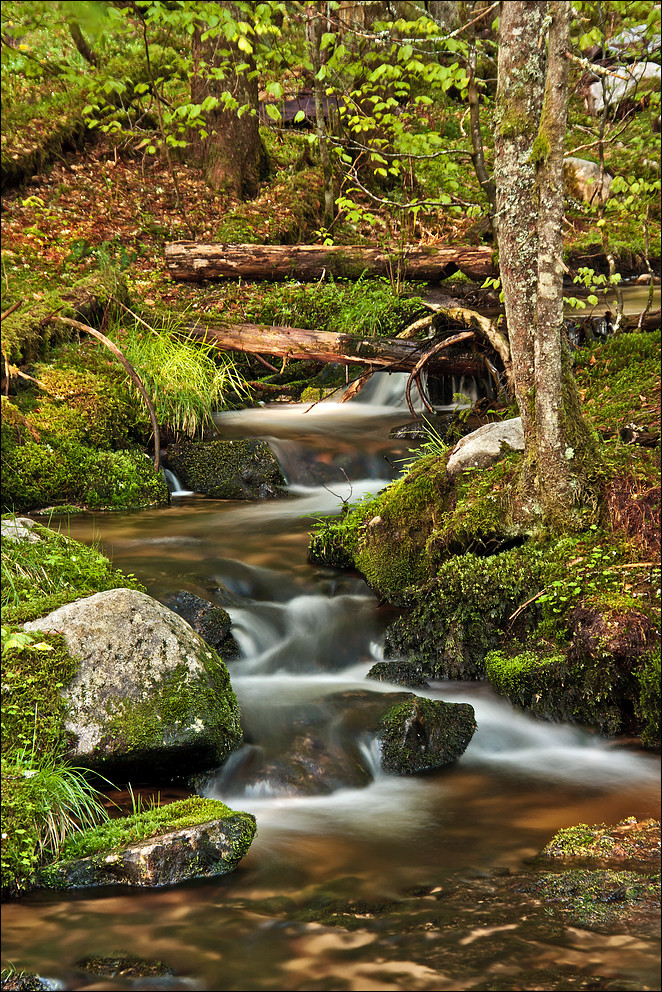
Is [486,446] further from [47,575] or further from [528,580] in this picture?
[47,575]

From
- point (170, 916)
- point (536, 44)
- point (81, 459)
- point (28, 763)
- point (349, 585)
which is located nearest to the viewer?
point (170, 916)

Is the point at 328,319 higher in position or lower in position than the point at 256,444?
higher

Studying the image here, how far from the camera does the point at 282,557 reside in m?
6.98

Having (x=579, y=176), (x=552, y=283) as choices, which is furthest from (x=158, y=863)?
(x=579, y=176)

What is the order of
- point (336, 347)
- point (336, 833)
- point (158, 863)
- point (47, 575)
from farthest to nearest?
Answer: 1. point (336, 347)
2. point (47, 575)
3. point (336, 833)
4. point (158, 863)

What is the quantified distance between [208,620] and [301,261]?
7.50 m

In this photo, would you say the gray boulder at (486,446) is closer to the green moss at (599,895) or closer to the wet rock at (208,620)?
the wet rock at (208,620)

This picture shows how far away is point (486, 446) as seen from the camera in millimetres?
6539

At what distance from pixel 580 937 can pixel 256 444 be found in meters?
6.56

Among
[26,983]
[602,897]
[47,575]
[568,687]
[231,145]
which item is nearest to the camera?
[26,983]

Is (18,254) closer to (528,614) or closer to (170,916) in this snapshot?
(528,614)

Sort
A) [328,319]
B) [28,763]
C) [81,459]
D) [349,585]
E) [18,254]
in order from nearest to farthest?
[28,763] → [349,585] → [81,459] → [328,319] → [18,254]

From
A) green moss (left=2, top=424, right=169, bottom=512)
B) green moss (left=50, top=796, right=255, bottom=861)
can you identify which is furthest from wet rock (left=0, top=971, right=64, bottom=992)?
green moss (left=2, top=424, right=169, bottom=512)

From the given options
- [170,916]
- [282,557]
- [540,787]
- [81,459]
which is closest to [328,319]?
[81,459]
